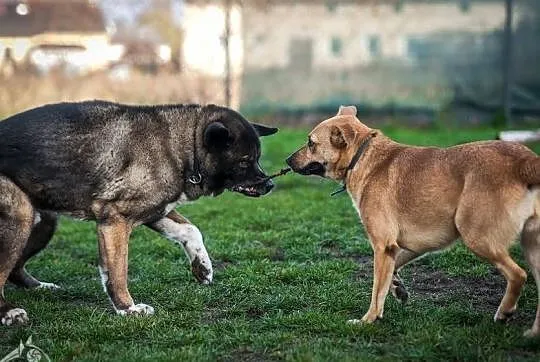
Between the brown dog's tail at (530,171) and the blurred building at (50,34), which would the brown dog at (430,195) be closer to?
the brown dog's tail at (530,171)

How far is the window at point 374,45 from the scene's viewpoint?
1805 centimetres

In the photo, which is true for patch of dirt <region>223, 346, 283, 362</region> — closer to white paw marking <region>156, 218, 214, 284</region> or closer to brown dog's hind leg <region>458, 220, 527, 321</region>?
brown dog's hind leg <region>458, 220, 527, 321</region>

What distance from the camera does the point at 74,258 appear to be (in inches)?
300

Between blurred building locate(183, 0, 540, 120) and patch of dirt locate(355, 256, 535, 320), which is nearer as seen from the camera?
patch of dirt locate(355, 256, 535, 320)

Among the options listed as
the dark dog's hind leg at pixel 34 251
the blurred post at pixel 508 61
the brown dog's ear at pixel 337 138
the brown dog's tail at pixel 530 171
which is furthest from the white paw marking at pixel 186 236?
the blurred post at pixel 508 61

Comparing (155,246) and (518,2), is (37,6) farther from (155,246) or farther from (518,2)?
(155,246)

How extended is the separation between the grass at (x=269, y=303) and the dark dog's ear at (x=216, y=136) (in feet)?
3.40

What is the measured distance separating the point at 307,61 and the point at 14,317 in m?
13.4

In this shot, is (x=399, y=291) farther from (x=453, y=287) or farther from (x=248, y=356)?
(x=248, y=356)

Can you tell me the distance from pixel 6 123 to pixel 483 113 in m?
13.1

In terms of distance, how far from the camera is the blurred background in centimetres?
1720

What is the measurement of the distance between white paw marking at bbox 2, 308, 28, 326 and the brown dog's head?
80.7 inches

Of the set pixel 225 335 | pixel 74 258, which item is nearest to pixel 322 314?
pixel 225 335

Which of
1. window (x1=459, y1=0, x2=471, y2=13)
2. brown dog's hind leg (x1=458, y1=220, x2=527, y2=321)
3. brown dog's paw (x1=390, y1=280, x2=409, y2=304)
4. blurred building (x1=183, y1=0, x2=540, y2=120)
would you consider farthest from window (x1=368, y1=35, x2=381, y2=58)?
brown dog's hind leg (x1=458, y1=220, x2=527, y2=321)
